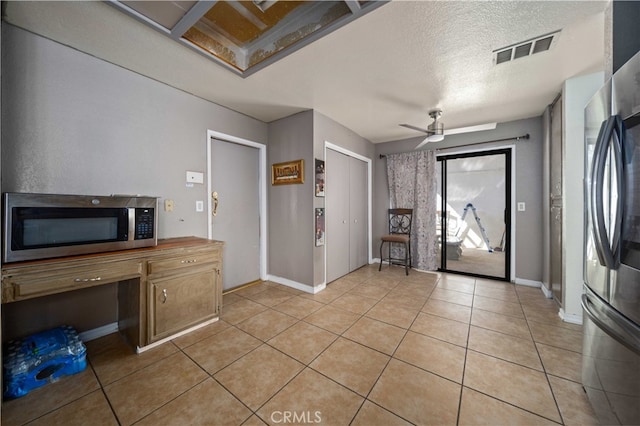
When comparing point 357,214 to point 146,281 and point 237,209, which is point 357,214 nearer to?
point 237,209

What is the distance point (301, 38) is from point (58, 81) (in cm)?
199

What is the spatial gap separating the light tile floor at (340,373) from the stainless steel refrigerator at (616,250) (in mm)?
395

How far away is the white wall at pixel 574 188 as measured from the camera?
7.30 ft

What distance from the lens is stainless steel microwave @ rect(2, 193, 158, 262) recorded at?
1395mm

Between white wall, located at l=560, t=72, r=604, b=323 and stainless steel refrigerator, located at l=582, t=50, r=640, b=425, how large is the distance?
138 centimetres

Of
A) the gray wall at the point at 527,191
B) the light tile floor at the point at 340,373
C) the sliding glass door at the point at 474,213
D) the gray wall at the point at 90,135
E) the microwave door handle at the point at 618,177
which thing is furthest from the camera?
the sliding glass door at the point at 474,213

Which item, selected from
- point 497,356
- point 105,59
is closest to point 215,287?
point 105,59

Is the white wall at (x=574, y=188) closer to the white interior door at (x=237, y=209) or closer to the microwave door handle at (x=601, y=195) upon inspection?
the microwave door handle at (x=601, y=195)

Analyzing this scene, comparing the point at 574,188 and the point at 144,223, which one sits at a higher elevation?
the point at 574,188

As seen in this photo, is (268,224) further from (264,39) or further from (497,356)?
(497,356)

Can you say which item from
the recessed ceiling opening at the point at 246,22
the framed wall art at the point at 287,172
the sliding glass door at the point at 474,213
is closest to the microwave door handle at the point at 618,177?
the recessed ceiling opening at the point at 246,22

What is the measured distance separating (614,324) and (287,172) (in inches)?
121

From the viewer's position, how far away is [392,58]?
6.41 ft

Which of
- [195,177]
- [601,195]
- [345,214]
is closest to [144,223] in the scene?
[195,177]
